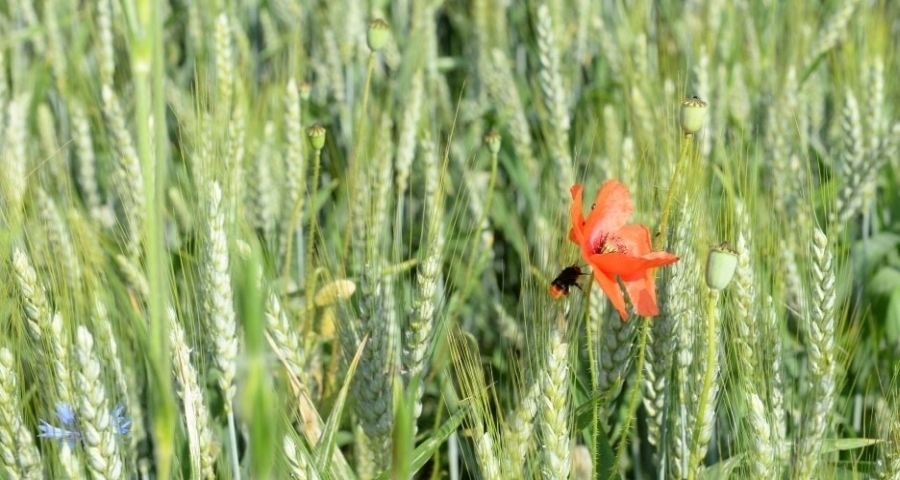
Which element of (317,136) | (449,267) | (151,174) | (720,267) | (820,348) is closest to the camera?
(151,174)

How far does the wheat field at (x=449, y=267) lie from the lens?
38.6 inches

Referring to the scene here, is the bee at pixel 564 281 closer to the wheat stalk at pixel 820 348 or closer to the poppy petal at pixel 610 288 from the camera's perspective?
the poppy petal at pixel 610 288

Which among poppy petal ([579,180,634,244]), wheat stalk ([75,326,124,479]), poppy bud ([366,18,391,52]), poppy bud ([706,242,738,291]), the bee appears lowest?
wheat stalk ([75,326,124,479])

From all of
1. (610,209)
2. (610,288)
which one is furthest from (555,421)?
(610,209)

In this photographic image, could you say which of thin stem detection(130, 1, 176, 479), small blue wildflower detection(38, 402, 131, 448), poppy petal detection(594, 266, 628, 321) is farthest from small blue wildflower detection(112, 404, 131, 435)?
poppy petal detection(594, 266, 628, 321)

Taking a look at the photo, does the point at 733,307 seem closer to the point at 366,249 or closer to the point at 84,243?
the point at 366,249

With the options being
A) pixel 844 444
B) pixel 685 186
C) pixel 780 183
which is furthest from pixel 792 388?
pixel 780 183

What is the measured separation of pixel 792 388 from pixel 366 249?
0.49m

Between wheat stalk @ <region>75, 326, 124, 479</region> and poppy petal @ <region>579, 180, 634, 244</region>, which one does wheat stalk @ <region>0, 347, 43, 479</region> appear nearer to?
wheat stalk @ <region>75, 326, 124, 479</region>

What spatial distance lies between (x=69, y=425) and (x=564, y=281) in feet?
1.63

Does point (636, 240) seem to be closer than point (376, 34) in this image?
Yes

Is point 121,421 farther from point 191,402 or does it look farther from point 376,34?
point 376,34

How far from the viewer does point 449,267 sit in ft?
5.11

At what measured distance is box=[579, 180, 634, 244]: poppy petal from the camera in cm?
106
